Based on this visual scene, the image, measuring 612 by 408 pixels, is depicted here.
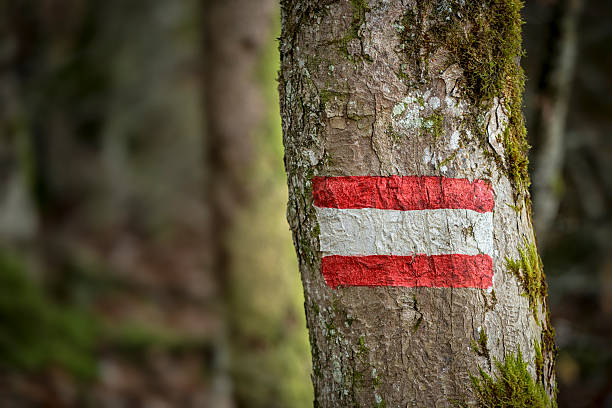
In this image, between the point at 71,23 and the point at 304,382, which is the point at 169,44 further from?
the point at 304,382

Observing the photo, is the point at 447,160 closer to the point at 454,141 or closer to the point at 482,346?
the point at 454,141

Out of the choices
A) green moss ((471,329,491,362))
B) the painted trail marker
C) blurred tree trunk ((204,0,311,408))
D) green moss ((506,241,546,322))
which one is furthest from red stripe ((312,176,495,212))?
blurred tree trunk ((204,0,311,408))

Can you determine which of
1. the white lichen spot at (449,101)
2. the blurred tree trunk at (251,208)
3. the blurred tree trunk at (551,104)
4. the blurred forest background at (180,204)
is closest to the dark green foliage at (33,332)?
the blurred forest background at (180,204)

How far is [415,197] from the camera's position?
0.87 meters

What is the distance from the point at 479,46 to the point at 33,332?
433 centimetres

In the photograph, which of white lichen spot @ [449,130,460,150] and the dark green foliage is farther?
the dark green foliage

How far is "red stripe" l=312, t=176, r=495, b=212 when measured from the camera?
0.87 meters

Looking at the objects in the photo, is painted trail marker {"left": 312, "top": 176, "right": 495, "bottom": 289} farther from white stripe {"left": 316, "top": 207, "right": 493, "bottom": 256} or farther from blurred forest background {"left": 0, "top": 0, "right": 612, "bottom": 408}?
blurred forest background {"left": 0, "top": 0, "right": 612, "bottom": 408}

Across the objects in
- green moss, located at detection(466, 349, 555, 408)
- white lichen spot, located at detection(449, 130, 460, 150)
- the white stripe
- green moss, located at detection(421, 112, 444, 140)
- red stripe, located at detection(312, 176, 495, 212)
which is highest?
green moss, located at detection(421, 112, 444, 140)

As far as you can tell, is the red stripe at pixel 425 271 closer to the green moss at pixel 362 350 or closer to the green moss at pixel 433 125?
the green moss at pixel 362 350

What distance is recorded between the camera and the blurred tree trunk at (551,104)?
2.77 metres

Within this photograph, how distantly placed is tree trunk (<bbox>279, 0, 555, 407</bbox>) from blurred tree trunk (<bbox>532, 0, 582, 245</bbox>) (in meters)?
2.08

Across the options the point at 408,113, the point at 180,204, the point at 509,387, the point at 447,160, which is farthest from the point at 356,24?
the point at 180,204

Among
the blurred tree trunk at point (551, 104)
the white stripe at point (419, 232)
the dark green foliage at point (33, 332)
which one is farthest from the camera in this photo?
the dark green foliage at point (33, 332)
